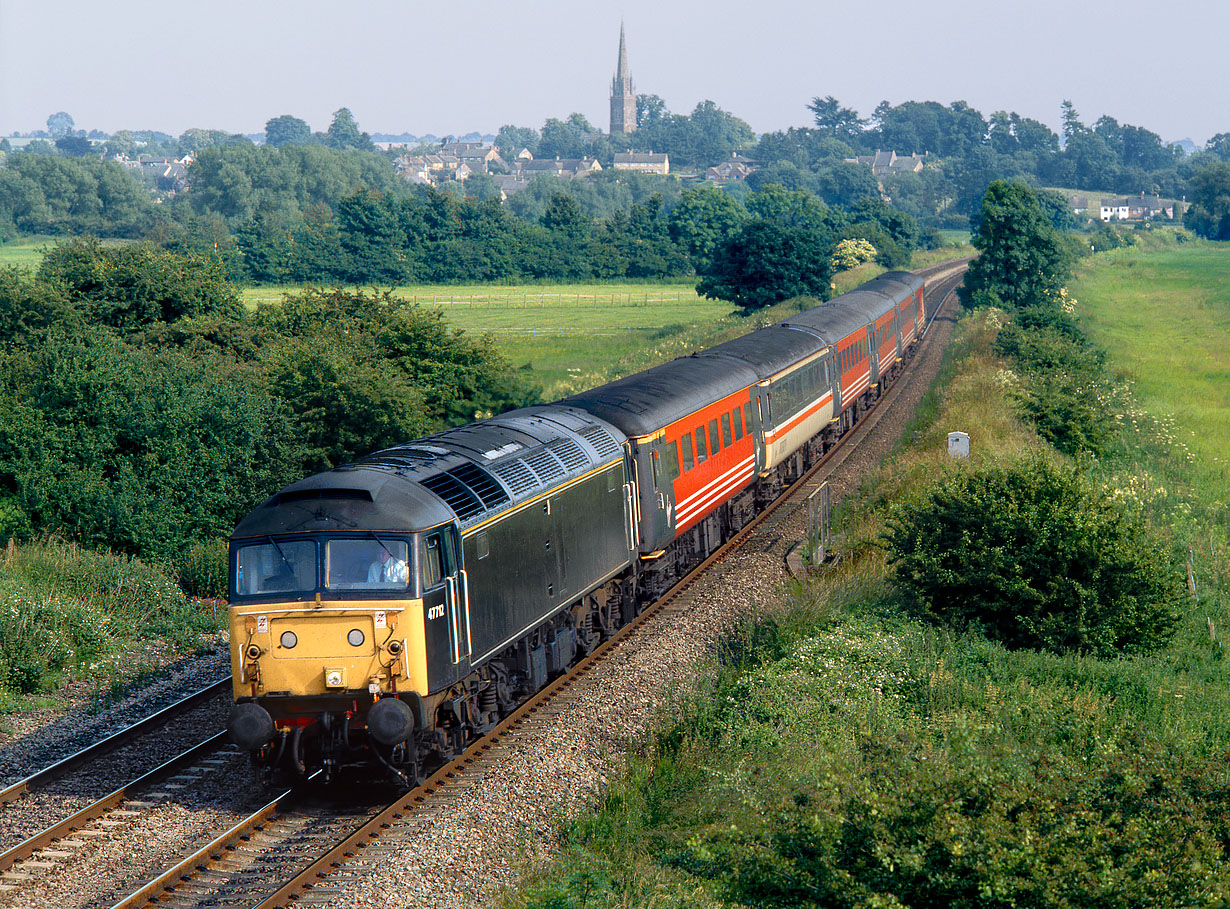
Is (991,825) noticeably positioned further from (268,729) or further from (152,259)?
(152,259)

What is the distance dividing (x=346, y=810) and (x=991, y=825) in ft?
21.5

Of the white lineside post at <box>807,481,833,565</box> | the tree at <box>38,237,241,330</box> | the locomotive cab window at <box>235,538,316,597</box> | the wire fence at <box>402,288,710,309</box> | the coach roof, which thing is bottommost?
the white lineside post at <box>807,481,833,565</box>

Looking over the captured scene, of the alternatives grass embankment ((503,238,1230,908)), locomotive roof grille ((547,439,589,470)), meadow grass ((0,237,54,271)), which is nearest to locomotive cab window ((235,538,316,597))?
grass embankment ((503,238,1230,908))

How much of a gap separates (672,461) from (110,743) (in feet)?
31.0

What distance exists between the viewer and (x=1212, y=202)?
5866 inches

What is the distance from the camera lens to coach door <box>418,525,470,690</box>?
1210 centimetres

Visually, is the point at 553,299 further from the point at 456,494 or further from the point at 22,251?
the point at 456,494

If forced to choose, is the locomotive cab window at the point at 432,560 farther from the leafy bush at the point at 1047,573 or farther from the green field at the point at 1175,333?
the green field at the point at 1175,333

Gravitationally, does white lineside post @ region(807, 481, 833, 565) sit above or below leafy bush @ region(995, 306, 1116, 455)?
below

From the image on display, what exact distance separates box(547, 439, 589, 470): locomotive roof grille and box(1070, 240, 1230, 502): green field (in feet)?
62.1

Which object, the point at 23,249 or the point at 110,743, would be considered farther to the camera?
the point at 23,249

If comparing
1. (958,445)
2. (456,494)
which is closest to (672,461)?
(456,494)

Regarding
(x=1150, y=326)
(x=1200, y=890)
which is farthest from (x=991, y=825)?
(x=1150, y=326)

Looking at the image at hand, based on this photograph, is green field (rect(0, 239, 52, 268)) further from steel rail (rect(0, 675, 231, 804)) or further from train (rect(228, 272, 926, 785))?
train (rect(228, 272, 926, 785))
